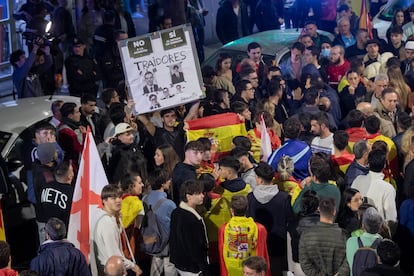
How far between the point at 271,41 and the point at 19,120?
6037mm

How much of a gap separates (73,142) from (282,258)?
377 cm

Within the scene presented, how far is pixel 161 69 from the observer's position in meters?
13.3

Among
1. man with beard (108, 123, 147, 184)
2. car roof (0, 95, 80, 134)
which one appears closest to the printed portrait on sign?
man with beard (108, 123, 147, 184)

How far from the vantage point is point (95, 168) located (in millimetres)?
10484

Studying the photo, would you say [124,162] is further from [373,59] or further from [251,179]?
[373,59]

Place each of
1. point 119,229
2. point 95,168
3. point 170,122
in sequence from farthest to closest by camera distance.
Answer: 1. point 170,122
2. point 95,168
3. point 119,229

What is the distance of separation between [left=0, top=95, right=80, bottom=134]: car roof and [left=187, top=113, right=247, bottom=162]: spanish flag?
224cm

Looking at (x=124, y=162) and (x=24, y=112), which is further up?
(x=24, y=112)

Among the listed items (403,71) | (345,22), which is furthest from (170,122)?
(345,22)

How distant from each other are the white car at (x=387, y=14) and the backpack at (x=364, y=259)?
12003mm

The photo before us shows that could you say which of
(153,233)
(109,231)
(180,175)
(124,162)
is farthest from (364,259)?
(124,162)

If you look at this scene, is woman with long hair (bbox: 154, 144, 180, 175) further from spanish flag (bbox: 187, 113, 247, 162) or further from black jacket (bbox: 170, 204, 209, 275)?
black jacket (bbox: 170, 204, 209, 275)

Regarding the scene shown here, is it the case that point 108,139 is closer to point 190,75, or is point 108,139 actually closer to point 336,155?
point 190,75

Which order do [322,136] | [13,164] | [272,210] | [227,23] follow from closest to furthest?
[272,210] → [322,136] → [13,164] → [227,23]
